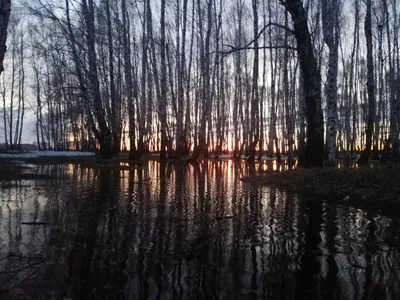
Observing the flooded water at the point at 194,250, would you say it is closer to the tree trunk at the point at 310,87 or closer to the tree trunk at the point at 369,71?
the tree trunk at the point at 310,87

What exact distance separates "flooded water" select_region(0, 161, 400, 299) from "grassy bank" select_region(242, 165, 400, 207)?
1.15 metres

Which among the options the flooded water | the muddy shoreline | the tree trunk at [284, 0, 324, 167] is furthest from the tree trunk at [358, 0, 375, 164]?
the flooded water

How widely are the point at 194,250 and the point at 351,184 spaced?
6.50 meters

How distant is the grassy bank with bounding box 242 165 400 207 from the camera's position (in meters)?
8.55

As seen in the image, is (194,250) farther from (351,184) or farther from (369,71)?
(369,71)

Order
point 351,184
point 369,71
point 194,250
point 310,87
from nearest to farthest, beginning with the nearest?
point 194,250, point 351,184, point 310,87, point 369,71

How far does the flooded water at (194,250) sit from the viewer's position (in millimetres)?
3506

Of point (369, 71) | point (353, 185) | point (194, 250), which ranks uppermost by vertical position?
point (369, 71)

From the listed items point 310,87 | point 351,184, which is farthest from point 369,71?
point 351,184

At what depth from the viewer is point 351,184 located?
9.62 metres

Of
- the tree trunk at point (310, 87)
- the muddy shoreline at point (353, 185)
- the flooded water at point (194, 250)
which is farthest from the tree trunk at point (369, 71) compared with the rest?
the flooded water at point (194, 250)

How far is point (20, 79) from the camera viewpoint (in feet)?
160

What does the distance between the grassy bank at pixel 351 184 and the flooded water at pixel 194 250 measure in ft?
3.77

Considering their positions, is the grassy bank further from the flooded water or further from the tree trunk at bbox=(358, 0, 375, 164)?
the tree trunk at bbox=(358, 0, 375, 164)
